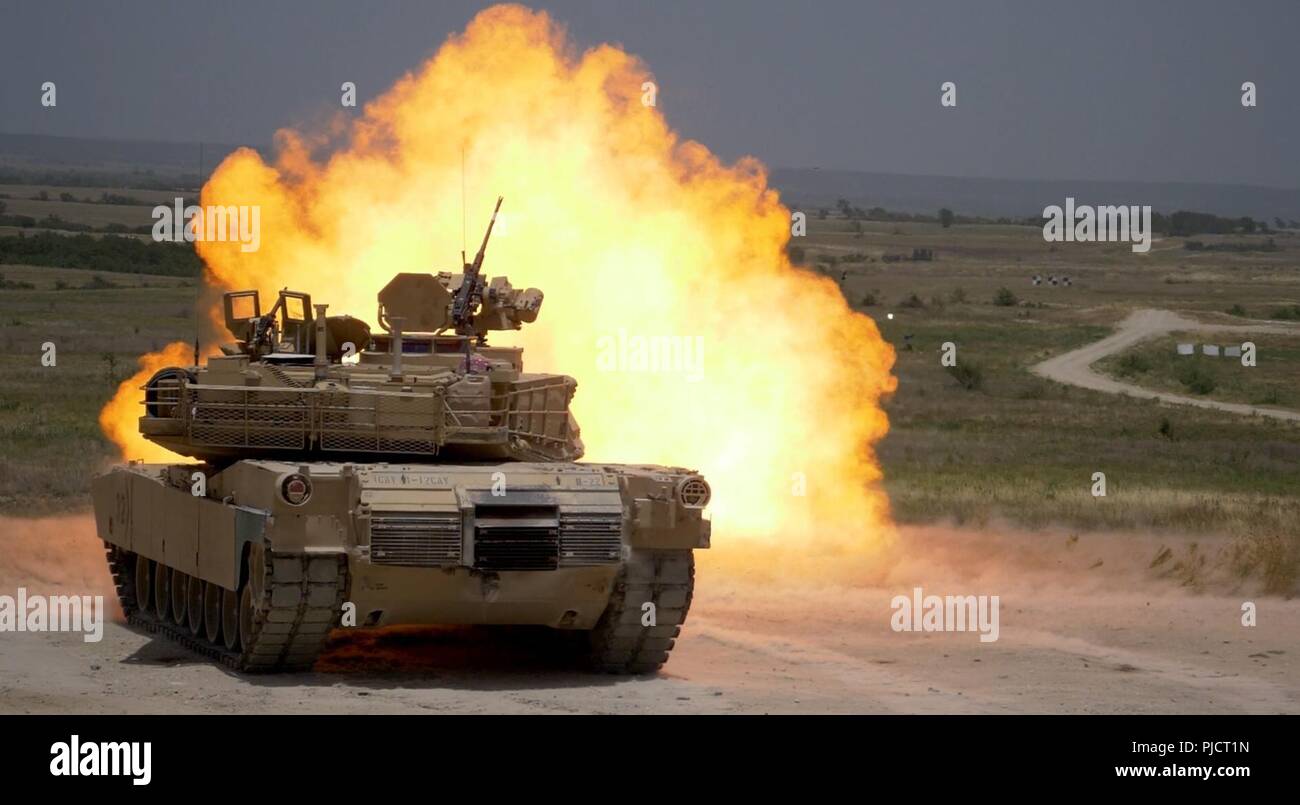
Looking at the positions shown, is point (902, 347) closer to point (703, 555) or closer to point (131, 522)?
point (703, 555)

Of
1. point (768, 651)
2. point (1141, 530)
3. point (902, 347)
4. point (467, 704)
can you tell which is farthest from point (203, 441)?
point (902, 347)

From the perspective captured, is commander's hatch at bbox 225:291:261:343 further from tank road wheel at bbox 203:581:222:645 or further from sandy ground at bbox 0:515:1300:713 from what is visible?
sandy ground at bbox 0:515:1300:713

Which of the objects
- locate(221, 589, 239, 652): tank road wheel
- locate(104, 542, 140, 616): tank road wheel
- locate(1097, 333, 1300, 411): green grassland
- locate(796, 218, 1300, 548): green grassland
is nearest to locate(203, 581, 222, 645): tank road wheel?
locate(221, 589, 239, 652): tank road wheel

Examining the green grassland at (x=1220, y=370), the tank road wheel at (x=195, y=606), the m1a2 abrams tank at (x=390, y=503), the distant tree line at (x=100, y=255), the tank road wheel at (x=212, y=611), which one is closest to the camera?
the m1a2 abrams tank at (x=390, y=503)

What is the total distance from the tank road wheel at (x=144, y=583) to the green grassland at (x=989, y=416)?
798 cm

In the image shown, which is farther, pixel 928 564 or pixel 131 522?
pixel 928 564

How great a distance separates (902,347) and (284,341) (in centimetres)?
5102

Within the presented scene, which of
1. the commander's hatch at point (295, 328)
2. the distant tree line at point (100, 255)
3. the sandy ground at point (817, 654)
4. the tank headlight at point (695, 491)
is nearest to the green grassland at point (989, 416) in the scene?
the distant tree line at point (100, 255)

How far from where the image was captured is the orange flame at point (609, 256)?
2733cm

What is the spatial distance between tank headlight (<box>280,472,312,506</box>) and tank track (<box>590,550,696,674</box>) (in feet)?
8.83

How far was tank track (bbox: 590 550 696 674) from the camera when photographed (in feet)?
61.1

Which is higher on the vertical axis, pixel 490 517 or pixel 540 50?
pixel 540 50

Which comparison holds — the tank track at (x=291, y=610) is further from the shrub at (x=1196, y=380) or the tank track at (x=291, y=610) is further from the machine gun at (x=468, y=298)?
the shrub at (x=1196, y=380)
